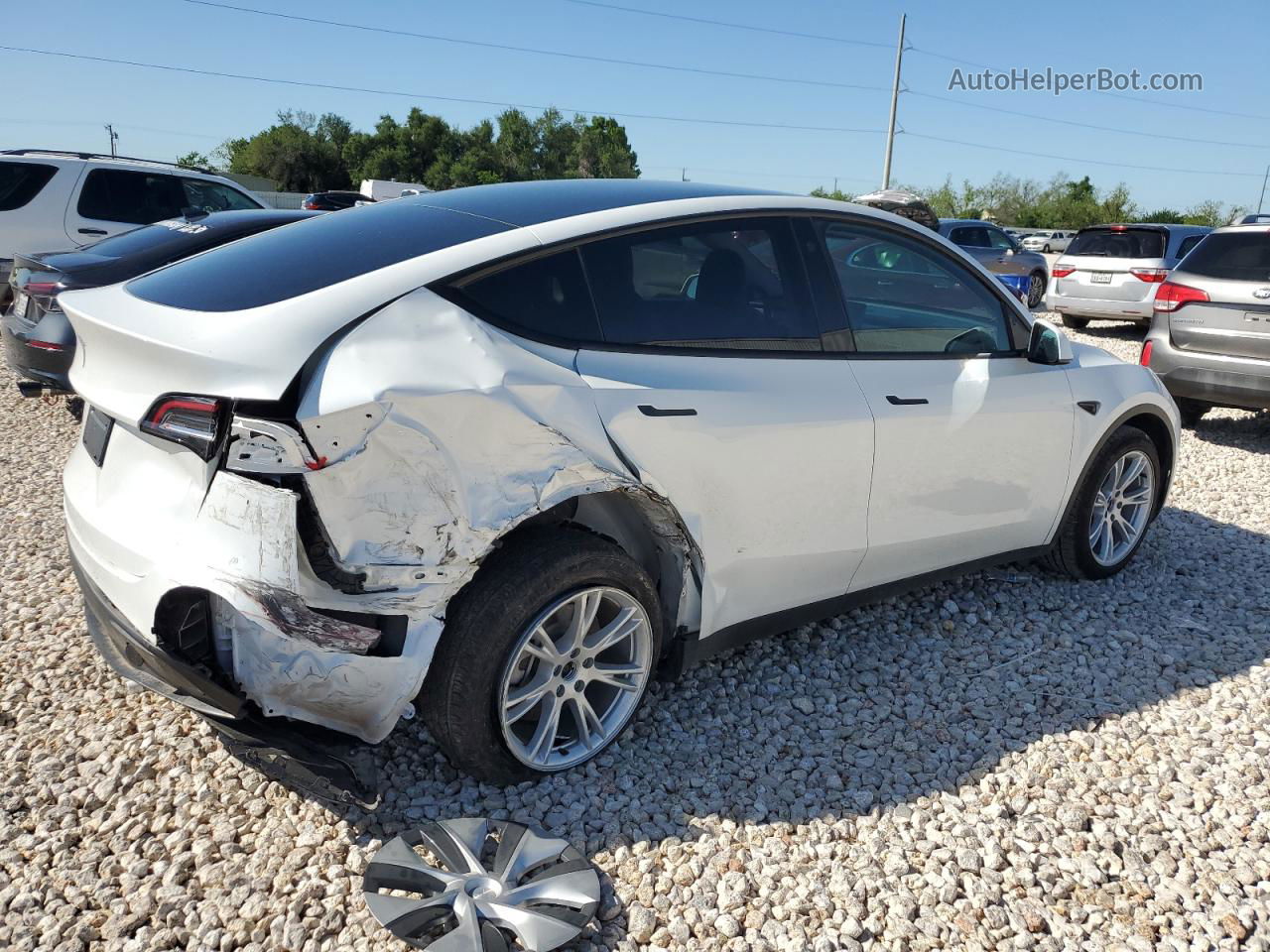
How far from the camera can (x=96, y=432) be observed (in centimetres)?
277

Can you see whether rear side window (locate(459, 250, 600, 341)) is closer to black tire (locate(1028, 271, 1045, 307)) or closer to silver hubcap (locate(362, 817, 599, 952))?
silver hubcap (locate(362, 817, 599, 952))

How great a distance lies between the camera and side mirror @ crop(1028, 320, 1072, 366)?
150 inches

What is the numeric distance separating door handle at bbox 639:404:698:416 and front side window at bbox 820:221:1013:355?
0.85m

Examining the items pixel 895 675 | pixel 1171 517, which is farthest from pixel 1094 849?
pixel 1171 517

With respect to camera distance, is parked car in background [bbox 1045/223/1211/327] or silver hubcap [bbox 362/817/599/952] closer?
silver hubcap [bbox 362/817/599/952]

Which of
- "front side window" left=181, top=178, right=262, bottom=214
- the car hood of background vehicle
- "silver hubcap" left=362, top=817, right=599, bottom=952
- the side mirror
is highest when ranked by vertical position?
"front side window" left=181, top=178, right=262, bottom=214

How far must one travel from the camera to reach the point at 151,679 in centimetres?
247

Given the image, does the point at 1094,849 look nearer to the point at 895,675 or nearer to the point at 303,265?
the point at 895,675

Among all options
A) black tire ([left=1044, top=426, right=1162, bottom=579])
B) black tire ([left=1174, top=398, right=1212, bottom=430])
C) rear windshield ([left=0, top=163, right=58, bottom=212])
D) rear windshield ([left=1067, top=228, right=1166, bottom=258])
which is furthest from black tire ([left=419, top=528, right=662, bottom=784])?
rear windshield ([left=1067, top=228, right=1166, bottom=258])

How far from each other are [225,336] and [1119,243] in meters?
13.9

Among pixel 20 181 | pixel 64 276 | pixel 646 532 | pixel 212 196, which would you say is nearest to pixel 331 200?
pixel 212 196

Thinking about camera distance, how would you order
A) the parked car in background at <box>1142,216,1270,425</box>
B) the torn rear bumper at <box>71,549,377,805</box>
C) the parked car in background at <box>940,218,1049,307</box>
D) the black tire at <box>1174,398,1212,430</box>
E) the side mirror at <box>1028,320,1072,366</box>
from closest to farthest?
1. the torn rear bumper at <box>71,549,377,805</box>
2. the side mirror at <box>1028,320,1072,366</box>
3. the parked car in background at <box>1142,216,1270,425</box>
4. the black tire at <box>1174,398,1212,430</box>
5. the parked car in background at <box>940,218,1049,307</box>

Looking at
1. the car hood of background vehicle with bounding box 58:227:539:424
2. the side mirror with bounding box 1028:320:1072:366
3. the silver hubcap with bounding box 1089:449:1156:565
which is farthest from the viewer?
the silver hubcap with bounding box 1089:449:1156:565

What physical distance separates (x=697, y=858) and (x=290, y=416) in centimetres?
158
